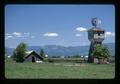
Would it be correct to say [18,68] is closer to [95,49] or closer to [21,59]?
[21,59]

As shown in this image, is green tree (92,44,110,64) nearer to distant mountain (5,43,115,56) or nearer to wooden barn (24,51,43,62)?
distant mountain (5,43,115,56)

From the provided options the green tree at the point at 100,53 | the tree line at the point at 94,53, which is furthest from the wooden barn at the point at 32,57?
the green tree at the point at 100,53

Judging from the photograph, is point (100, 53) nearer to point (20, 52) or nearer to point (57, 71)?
point (57, 71)

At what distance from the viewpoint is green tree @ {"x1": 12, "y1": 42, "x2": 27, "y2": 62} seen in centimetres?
246

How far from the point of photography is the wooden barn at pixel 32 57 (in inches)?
97.4

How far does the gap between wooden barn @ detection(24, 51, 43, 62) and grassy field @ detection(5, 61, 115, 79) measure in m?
0.04

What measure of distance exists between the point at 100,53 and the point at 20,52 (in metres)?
0.65

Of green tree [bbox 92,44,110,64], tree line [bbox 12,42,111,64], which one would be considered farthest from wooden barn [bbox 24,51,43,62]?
green tree [bbox 92,44,110,64]

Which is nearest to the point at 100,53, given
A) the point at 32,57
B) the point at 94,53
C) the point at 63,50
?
the point at 94,53

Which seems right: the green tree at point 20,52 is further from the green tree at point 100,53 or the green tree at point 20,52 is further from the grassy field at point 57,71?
the green tree at point 100,53
